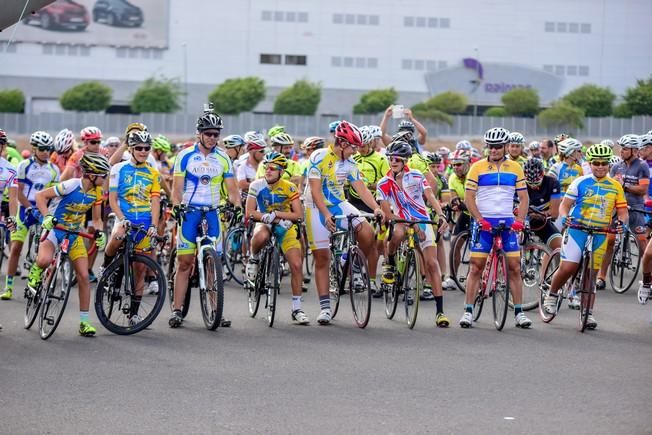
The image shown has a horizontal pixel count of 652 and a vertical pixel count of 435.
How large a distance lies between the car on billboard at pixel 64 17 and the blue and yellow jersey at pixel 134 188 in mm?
86898

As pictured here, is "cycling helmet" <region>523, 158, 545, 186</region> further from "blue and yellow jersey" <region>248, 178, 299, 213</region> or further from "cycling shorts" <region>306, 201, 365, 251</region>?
"blue and yellow jersey" <region>248, 178, 299, 213</region>

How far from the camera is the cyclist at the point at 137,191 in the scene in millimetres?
12188

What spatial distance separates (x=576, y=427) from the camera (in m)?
7.44

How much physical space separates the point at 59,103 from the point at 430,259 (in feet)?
280

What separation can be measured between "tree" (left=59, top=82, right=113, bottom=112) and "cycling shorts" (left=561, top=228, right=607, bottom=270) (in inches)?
3171

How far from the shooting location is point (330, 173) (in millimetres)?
12562

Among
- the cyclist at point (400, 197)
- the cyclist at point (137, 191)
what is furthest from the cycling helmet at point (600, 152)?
the cyclist at point (137, 191)

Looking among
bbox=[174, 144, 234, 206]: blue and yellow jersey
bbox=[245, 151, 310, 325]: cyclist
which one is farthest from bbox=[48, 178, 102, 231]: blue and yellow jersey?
bbox=[245, 151, 310, 325]: cyclist

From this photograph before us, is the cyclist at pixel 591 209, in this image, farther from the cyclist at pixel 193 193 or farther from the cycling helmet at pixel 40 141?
the cycling helmet at pixel 40 141

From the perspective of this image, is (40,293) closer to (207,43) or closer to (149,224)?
(149,224)

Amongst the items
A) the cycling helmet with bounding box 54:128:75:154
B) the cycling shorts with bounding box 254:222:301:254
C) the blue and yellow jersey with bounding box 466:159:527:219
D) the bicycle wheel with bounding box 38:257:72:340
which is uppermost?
the cycling helmet with bounding box 54:128:75:154

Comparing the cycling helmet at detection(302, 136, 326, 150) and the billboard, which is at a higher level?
the billboard

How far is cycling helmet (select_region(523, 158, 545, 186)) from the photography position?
14234 mm

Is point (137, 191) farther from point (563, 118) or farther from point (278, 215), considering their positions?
point (563, 118)
